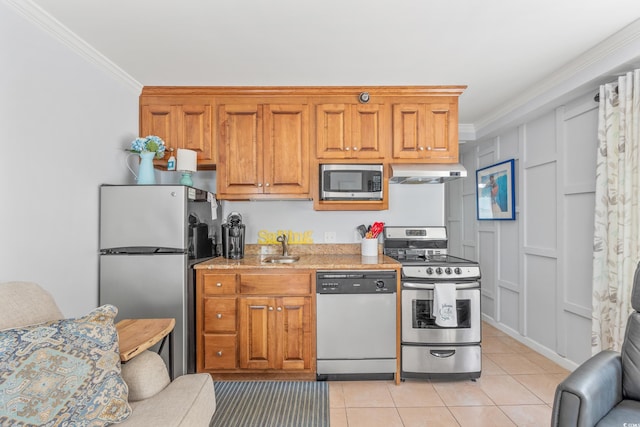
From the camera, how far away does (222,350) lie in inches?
107

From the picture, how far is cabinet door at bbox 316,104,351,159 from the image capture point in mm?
3121

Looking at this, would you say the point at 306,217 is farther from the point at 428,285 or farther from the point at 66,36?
the point at 66,36

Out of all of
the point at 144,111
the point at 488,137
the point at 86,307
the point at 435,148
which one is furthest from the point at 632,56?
the point at 86,307

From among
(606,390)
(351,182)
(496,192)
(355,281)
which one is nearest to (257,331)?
(355,281)

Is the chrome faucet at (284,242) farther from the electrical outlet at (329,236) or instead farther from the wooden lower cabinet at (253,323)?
the wooden lower cabinet at (253,323)

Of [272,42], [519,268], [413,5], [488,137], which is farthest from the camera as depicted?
[488,137]

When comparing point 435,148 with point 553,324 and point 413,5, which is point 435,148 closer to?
point 413,5

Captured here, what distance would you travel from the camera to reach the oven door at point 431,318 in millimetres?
2721

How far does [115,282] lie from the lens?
252 cm

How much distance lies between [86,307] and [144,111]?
1.72 m

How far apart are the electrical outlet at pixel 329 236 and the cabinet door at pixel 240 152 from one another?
85 cm

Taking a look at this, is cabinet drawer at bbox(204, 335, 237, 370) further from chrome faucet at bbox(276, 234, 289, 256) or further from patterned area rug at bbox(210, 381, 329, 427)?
chrome faucet at bbox(276, 234, 289, 256)

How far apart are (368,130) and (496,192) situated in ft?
6.26

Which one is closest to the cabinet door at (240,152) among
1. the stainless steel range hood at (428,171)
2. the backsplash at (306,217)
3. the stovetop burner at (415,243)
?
the backsplash at (306,217)
